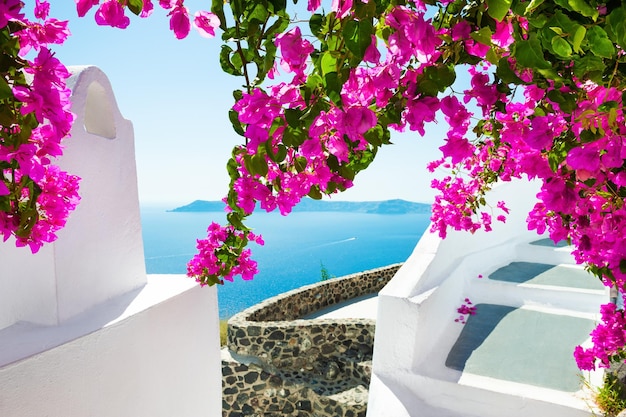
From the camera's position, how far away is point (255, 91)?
1.00m

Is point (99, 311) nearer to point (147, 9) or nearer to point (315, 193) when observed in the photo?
point (315, 193)

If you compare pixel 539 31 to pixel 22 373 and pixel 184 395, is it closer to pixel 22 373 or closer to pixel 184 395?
pixel 22 373

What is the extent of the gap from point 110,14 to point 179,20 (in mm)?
165

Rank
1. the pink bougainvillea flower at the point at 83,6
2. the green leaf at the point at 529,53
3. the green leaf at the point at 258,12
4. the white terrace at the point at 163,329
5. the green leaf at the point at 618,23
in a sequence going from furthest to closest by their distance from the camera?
the white terrace at the point at 163,329, the pink bougainvillea flower at the point at 83,6, the green leaf at the point at 258,12, the green leaf at the point at 529,53, the green leaf at the point at 618,23

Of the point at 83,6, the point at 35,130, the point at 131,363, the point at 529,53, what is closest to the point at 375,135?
the point at 529,53

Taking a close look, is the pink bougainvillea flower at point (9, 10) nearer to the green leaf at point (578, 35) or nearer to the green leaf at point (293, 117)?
the green leaf at point (293, 117)

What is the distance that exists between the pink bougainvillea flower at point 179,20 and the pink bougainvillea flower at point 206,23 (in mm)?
24

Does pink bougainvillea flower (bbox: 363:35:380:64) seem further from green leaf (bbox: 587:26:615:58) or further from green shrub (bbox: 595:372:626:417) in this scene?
green shrub (bbox: 595:372:626:417)

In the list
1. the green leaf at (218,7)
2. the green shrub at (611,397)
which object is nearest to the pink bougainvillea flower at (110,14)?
the green leaf at (218,7)

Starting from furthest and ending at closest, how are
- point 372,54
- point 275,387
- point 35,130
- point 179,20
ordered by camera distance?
point 275,387 < point 35,130 < point 179,20 < point 372,54

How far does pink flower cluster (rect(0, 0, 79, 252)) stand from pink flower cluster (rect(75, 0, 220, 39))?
16 centimetres

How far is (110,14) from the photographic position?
3.56 feet

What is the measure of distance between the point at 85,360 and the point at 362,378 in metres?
5.52

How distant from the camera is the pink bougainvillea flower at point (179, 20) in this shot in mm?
1172
